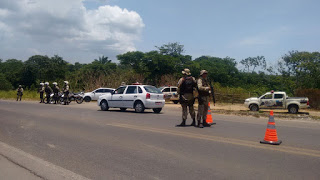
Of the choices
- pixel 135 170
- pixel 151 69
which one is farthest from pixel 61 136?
pixel 151 69

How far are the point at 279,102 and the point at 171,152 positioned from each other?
53.4 ft

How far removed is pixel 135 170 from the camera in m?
5.03

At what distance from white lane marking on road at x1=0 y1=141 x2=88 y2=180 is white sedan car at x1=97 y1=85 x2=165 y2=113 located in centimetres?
891

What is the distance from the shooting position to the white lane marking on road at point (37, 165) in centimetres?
483

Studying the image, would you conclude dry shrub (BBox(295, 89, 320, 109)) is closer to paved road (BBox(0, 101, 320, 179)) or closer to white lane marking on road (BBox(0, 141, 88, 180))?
paved road (BBox(0, 101, 320, 179))

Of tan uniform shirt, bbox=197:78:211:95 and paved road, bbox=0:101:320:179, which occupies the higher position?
tan uniform shirt, bbox=197:78:211:95

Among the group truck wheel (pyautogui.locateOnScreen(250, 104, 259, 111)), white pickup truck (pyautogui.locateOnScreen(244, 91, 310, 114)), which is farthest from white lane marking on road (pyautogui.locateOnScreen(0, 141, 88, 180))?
white pickup truck (pyautogui.locateOnScreen(244, 91, 310, 114))

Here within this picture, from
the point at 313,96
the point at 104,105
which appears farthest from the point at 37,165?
the point at 313,96

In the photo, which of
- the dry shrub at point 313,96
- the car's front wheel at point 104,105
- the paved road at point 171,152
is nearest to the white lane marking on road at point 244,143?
the paved road at point 171,152

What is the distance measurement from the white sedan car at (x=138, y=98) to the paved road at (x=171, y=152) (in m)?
5.78

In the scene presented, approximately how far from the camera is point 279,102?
803 inches

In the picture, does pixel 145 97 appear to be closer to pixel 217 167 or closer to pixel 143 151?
pixel 143 151

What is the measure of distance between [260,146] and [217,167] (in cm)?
207

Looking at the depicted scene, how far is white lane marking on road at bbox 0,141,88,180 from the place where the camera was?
190 inches
